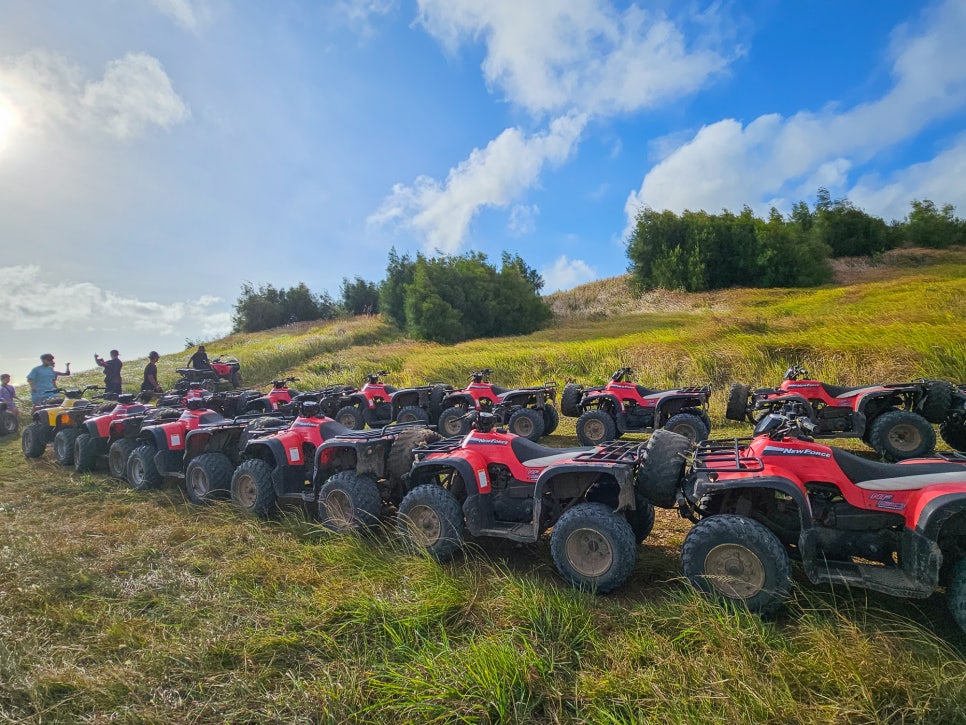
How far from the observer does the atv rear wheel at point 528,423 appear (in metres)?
9.33

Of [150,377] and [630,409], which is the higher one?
[150,377]

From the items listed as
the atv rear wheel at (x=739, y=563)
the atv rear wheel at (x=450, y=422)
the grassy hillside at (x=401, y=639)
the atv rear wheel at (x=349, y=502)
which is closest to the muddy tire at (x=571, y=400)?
the atv rear wheel at (x=450, y=422)

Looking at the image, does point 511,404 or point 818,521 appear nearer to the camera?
point 818,521

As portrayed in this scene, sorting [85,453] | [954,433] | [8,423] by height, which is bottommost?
[954,433]

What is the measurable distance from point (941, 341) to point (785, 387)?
5.30m

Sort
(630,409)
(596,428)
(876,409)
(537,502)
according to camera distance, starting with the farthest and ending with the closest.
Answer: (630,409), (596,428), (876,409), (537,502)

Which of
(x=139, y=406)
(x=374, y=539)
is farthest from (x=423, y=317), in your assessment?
(x=374, y=539)

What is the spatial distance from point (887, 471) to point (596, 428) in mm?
5510

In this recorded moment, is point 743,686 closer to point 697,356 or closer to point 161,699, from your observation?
point 161,699

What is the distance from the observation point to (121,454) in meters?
7.99

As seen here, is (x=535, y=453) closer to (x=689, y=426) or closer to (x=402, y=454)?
(x=402, y=454)

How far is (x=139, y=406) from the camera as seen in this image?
8.84 meters

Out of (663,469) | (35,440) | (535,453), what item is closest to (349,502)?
(535,453)

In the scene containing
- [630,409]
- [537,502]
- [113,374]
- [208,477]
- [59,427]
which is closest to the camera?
[537,502]
